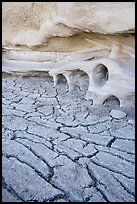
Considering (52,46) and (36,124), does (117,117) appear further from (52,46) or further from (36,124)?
(52,46)

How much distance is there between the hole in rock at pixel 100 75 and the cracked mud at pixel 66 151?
157mm

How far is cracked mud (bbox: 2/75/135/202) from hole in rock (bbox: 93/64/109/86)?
0.51ft

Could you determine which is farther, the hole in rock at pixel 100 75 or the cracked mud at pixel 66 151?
the hole in rock at pixel 100 75

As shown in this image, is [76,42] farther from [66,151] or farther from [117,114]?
[66,151]

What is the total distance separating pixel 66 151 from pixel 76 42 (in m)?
1.09

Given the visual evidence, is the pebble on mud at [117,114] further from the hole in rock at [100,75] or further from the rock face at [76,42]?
the hole in rock at [100,75]

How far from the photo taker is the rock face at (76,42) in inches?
60.1

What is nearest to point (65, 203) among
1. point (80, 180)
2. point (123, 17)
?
point (80, 180)

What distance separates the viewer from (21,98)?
2043mm

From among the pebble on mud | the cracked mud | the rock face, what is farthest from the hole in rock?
the pebble on mud

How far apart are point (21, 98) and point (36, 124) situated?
55cm

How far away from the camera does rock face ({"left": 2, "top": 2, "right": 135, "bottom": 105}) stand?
5.00 feet

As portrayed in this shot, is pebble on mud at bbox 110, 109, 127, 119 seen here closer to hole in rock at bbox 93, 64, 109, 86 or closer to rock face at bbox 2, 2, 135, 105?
rock face at bbox 2, 2, 135, 105

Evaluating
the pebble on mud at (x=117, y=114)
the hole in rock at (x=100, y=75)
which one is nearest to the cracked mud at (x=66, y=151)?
the pebble on mud at (x=117, y=114)
